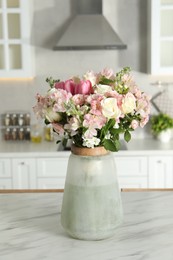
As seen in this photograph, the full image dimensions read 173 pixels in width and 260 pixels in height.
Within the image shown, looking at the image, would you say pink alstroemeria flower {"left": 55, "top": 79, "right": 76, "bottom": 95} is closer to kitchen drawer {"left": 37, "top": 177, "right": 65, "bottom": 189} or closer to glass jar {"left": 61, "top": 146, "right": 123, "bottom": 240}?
glass jar {"left": 61, "top": 146, "right": 123, "bottom": 240}

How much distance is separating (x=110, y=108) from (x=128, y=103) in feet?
0.23

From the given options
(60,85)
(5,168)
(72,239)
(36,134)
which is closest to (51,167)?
(5,168)

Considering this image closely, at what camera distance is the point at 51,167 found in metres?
3.44

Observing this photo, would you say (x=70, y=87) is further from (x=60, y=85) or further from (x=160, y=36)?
(x=160, y=36)

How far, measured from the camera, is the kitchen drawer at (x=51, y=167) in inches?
135

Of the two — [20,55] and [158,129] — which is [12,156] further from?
[158,129]

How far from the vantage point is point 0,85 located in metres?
3.98

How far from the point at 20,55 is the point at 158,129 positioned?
51.9 inches

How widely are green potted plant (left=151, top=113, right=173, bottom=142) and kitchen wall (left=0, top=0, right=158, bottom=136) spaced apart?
0.95ft

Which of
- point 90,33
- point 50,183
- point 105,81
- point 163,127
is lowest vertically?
point 50,183

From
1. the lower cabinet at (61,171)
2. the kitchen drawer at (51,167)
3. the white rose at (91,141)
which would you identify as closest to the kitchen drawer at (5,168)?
the lower cabinet at (61,171)

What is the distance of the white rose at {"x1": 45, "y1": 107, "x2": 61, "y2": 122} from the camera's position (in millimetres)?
1388

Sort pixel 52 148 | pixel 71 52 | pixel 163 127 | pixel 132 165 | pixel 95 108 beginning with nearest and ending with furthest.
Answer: pixel 95 108 < pixel 132 165 < pixel 52 148 < pixel 163 127 < pixel 71 52

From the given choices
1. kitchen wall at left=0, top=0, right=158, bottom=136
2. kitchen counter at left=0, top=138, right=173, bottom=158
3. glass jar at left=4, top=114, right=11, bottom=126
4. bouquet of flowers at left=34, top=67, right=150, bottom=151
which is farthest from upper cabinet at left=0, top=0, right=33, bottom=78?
bouquet of flowers at left=34, top=67, right=150, bottom=151
